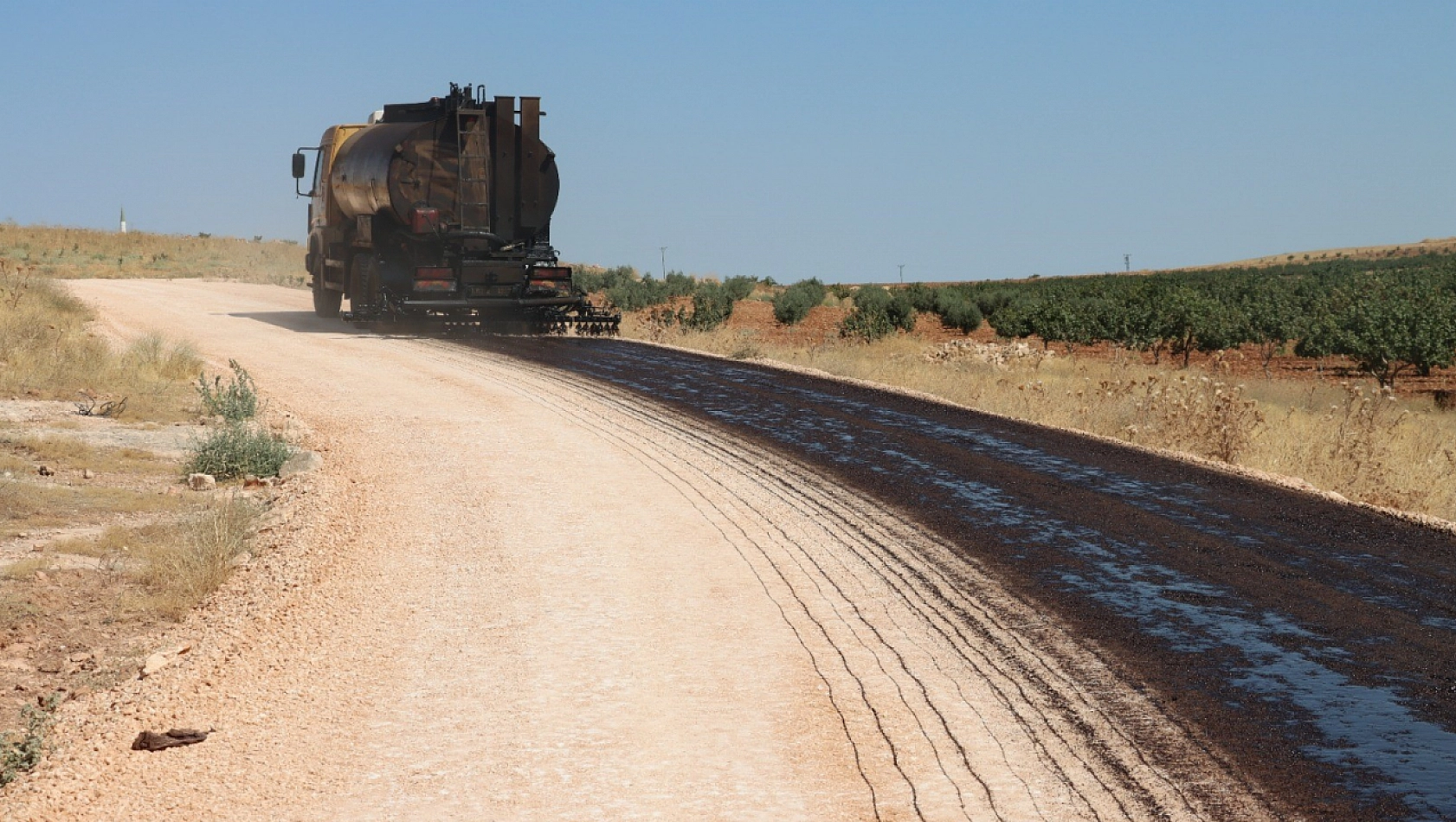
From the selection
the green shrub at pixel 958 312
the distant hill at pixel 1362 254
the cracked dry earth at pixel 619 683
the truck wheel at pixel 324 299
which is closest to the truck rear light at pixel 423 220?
the truck wheel at pixel 324 299

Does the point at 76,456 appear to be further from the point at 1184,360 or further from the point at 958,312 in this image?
the point at 958,312

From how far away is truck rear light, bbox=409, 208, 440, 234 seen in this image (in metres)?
26.0

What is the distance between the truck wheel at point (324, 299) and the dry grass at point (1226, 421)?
348 inches

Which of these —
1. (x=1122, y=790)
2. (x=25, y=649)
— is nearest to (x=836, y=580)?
(x=1122, y=790)

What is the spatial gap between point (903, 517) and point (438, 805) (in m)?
6.16

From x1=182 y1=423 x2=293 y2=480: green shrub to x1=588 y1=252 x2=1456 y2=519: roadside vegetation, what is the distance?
9.47 m

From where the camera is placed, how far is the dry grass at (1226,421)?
1493 centimetres

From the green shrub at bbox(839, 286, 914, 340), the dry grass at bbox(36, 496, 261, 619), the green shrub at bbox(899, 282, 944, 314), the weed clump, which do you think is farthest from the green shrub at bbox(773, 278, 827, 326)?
the weed clump

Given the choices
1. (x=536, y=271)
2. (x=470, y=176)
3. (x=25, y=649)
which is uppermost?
(x=470, y=176)

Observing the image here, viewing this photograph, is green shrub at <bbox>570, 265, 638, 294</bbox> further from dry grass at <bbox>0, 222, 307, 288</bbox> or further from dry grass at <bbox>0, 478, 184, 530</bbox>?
dry grass at <bbox>0, 478, 184, 530</bbox>

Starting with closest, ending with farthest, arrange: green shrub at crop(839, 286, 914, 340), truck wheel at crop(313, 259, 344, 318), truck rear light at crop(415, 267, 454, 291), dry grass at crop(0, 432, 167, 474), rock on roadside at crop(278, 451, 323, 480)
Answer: rock on roadside at crop(278, 451, 323, 480) → dry grass at crop(0, 432, 167, 474) → truck rear light at crop(415, 267, 454, 291) → truck wheel at crop(313, 259, 344, 318) → green shrub at crop(839, 286, 914, 340)

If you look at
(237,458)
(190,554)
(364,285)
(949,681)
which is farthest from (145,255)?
(949,681)

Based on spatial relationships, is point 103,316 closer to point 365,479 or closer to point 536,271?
point 536,271

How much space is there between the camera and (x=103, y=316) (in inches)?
1110
